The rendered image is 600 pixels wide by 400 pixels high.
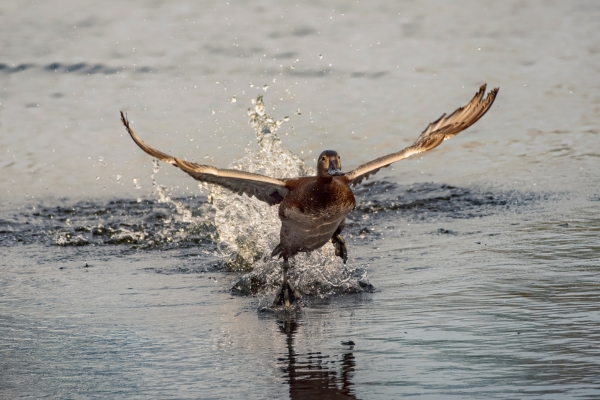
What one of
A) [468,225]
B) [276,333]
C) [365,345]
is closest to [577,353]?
[365,345]

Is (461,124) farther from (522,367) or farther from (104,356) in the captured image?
(104,356)

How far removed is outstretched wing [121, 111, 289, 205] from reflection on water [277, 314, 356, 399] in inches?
88.7

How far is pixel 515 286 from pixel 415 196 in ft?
19.6

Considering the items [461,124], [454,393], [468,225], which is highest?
[461,124]

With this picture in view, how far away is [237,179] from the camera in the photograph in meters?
7.63

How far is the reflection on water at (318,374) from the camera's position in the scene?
435 cm

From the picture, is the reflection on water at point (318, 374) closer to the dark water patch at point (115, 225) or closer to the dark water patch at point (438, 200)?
the dark water patch at point (115, 225)

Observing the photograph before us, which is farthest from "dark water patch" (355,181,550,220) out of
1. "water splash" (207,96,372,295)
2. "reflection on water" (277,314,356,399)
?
"reflection on water" (277,314,356,399)

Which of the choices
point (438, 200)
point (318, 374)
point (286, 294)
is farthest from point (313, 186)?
point (438, 200)

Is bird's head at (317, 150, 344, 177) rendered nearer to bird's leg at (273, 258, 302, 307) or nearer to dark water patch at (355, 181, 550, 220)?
bird's leg at (273, 258, 302, 307)

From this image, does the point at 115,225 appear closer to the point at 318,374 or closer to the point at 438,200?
the point at 438,200

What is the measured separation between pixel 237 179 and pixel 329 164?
108 cm

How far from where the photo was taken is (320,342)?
17.9 ft

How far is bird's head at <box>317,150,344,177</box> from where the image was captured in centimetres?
678
